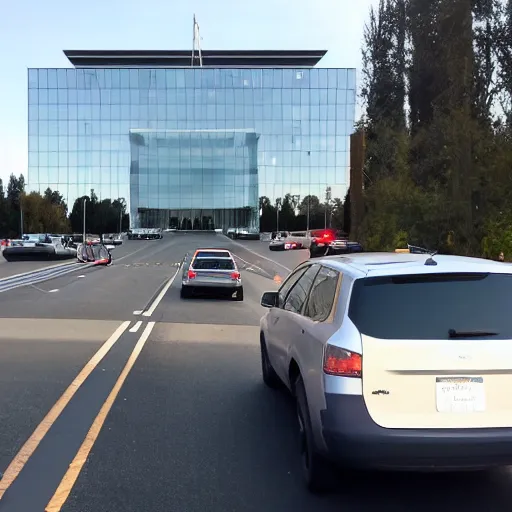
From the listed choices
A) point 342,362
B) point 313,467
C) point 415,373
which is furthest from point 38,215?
point 415,373

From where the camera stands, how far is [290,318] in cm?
591

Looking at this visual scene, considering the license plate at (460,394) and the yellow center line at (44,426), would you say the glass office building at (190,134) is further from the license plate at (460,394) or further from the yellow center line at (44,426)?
the license plate at (460,394)

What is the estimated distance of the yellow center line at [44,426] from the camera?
4746 mm

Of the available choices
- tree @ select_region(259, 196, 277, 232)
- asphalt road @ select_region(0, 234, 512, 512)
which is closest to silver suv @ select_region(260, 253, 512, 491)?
asphalt road @ select_region(0, 234, 512, 512)

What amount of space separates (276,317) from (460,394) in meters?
2.81

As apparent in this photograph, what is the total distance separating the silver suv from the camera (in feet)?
13.2

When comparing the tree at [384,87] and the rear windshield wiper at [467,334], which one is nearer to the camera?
the rear windshield wiper at [467,334]

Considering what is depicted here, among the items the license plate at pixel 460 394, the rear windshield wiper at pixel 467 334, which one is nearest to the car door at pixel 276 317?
the rear windshield wiper at pixel 467 334

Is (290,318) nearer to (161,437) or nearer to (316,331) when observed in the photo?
(316,331)

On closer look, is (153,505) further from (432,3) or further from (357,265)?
(432,3)

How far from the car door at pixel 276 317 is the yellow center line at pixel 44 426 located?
84.3 inches

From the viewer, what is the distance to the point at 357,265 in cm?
486

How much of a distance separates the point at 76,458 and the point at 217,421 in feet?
5.00

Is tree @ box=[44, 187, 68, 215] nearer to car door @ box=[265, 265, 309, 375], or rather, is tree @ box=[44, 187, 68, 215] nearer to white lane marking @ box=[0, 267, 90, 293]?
white lane marking @ box=[0, 267, 90, 293]
